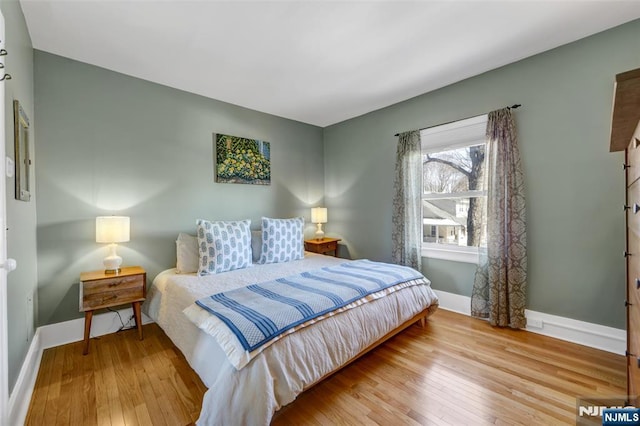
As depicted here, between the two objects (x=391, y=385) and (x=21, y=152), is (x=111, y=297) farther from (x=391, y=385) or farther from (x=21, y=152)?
(x=391, y=385)

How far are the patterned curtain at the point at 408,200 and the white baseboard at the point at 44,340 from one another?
291cm

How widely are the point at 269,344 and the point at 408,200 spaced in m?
2.47

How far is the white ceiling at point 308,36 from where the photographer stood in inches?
73.0

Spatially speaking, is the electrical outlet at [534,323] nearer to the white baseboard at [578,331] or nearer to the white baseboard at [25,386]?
the white baseboard at [578,331]

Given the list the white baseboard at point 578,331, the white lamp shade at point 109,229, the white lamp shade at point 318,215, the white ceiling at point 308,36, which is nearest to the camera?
the white ceiling at point 308,36

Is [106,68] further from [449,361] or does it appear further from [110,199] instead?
[449,361]

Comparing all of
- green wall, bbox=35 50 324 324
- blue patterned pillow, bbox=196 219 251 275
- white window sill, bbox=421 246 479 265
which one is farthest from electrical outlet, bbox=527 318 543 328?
green wall, bbox=35 50 324 324

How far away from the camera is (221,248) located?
2.66m

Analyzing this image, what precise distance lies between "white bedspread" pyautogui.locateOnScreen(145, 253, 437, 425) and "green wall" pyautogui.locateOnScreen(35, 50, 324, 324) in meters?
0.64

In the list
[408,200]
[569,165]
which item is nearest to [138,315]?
[408,200]

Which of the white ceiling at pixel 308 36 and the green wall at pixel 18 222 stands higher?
the white ceiling at pixel 308 36

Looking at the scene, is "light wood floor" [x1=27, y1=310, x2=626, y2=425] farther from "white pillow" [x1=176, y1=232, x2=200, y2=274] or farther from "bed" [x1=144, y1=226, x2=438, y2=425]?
"white pillow" [x1=176, y1=232, x2=200, y2=274]

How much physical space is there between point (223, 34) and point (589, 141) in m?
3.04

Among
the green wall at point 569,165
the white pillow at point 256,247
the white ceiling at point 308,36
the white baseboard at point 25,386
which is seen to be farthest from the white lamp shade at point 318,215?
the white baseboard at point 25,386
